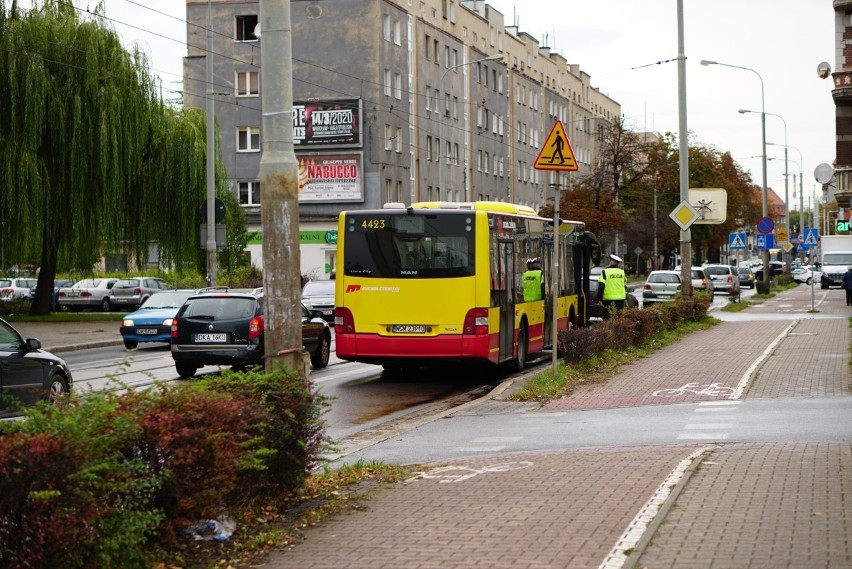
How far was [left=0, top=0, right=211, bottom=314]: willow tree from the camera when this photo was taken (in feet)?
122

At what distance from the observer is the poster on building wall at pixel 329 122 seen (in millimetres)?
70938

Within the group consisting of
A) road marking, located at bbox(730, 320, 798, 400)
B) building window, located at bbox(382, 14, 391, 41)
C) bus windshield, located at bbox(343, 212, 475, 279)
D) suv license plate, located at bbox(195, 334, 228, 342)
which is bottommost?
road marking, located at bbox(730, 320, 798, 400)

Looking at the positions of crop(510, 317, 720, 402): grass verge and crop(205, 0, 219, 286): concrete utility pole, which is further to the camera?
crop(205, 0, 219, 286): concrete utility pole

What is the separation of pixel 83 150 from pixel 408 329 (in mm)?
21076

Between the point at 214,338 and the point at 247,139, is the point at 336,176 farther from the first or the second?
the point at 214,338

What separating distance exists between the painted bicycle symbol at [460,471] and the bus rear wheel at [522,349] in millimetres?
11543

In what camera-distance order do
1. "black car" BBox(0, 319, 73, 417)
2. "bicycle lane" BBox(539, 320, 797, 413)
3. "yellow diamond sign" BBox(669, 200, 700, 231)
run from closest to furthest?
"black car" BBox(0, 319, 73, 417), "bicycle lane" BBox(539, 320, 797, 413), "yellow diamond sign" BBox(669, 200, 700, 231)

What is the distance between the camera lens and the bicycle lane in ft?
56.1

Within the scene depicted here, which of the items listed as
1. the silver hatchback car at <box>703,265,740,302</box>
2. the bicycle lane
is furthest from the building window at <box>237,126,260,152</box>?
the bicycle lane

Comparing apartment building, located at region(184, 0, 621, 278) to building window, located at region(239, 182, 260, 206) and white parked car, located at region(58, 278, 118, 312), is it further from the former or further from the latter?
white parked car, located at region(58, 278, 118, 312)

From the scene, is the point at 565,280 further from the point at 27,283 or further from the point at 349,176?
the point at 349,176

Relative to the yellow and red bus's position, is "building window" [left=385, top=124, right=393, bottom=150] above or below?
above

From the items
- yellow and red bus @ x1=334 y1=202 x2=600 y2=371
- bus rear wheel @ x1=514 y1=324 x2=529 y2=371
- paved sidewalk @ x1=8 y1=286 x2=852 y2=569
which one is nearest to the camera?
paved sidewalk @ x1=8 y1=286 x2=852 y2=569

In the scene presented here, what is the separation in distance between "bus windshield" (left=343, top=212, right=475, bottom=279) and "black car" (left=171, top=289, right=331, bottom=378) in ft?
7.89
